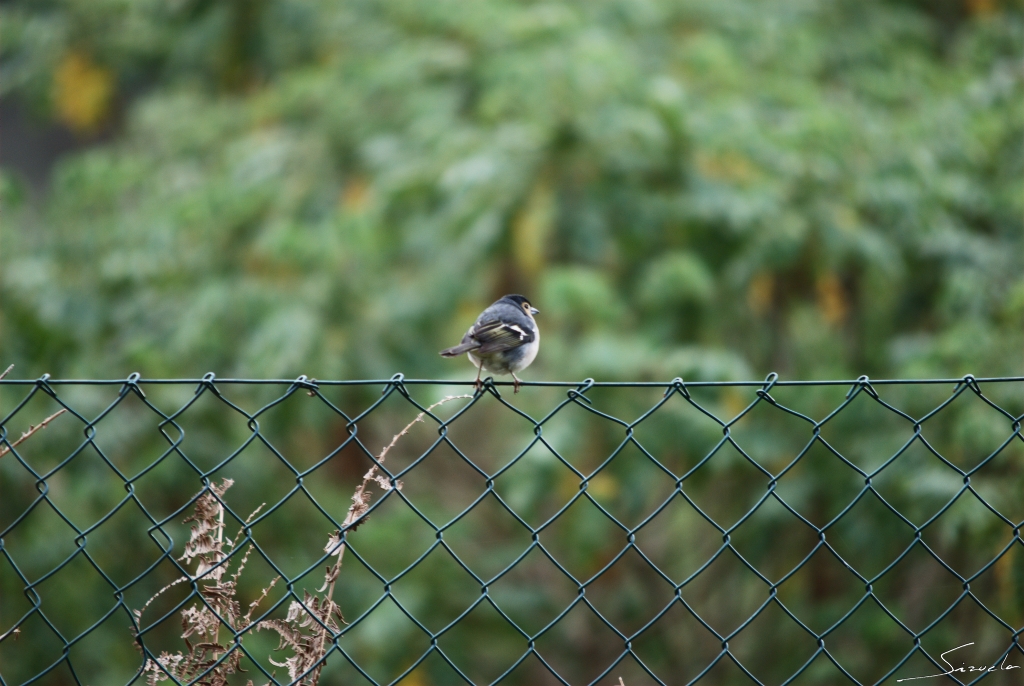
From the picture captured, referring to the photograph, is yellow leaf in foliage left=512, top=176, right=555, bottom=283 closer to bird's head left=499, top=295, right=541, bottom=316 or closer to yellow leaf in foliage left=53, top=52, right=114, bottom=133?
bird's head left=499, top=295, right=541, bottom=316

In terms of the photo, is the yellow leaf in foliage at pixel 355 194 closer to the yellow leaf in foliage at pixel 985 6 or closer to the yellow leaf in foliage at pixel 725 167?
the yellow leaf in foliage at pixel 725 167

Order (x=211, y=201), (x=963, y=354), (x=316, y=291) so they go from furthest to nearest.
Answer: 1. (x=211, y=201)
2. (x=316, y=291)
3. (x=963, y=354)

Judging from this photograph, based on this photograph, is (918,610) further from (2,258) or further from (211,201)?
(2,258)

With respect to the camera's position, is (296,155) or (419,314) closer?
(419,314)

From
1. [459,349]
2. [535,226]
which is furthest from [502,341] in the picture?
[535,226]

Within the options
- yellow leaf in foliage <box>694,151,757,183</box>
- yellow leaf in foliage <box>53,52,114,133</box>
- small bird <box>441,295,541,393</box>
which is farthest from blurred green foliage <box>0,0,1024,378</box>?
yellow leaf in foliage <box>53,52,114,133</box>

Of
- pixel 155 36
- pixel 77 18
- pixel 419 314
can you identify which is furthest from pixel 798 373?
pixel 77 18

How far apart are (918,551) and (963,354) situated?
128cm

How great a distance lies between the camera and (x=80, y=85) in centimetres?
687

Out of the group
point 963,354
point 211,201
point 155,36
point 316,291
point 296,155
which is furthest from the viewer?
point 155,36

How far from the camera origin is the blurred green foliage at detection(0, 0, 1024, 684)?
4.54 meters

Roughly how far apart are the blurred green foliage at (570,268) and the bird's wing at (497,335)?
2.20ft

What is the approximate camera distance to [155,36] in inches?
259

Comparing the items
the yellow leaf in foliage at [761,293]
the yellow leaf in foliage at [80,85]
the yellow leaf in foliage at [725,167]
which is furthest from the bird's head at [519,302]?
the yellow leaf in foliage at [80,85]
